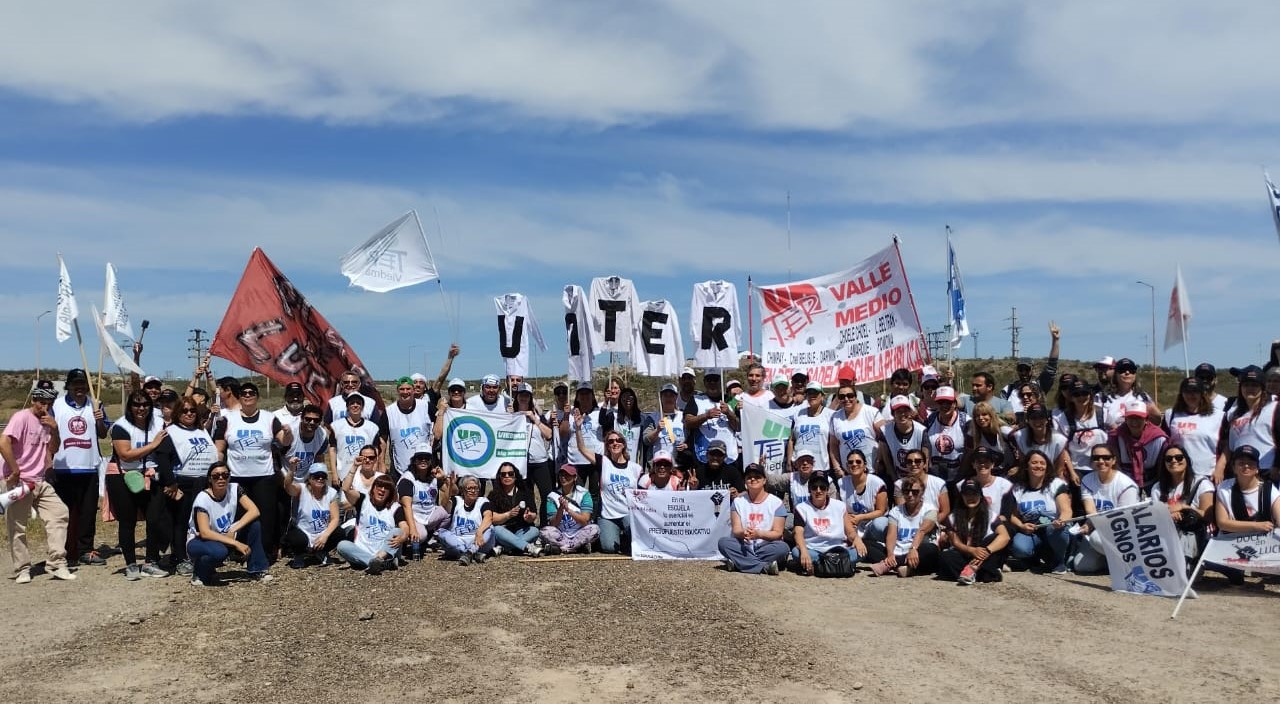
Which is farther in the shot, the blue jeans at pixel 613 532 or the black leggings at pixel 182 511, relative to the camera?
the blue jeans at pixel 613 532

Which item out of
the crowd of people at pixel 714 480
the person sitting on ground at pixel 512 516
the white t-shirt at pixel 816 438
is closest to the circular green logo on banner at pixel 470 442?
the crowd of people at pixel 714 480

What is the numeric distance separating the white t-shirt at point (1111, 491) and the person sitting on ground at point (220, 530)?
27.5 ft

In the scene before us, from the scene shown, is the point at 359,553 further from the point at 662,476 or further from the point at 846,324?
the point at 846,324

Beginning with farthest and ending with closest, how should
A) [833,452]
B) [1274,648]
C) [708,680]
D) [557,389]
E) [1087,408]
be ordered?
1. [557,389]
2. [833,452]
3. [1087,408]
4. [1274,648]
5. [708,680]

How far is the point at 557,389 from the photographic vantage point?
12844 millimetres

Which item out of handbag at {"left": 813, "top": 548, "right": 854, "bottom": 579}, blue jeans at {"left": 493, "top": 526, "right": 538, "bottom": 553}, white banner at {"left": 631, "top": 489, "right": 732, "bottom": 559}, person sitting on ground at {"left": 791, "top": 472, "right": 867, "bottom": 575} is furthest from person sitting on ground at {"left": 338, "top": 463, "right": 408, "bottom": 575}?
Result: handbag at {"left": 813, "top": 548, "right": 854, "bottom": 579}

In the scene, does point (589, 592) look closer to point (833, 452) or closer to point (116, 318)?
point (833, 452)

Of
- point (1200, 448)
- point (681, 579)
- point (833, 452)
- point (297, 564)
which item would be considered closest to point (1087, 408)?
point (1200, 448)

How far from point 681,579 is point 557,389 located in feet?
12.1

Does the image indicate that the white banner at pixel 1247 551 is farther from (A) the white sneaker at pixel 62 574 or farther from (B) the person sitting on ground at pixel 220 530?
(A) the white sneaker at pixel 62 574

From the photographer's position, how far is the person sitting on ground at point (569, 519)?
1159 centimetres

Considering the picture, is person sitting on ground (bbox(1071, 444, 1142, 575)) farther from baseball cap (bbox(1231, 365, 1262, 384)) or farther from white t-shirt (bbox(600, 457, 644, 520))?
white t-shirt (bbox(600, 457, 644, 520))

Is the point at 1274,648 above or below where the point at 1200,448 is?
below

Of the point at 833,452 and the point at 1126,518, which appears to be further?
the point at 833,452
